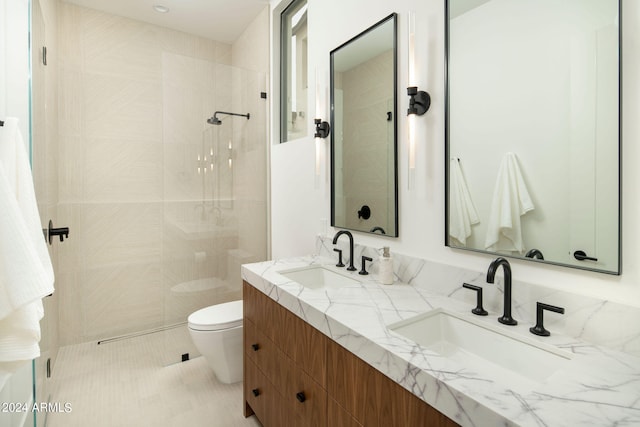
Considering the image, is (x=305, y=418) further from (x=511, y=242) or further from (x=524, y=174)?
(x=524, y=174)

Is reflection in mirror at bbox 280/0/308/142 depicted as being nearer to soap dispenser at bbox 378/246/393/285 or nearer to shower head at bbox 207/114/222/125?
shower head at bbox 207/114/222/125

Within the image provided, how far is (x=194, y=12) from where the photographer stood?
274cm

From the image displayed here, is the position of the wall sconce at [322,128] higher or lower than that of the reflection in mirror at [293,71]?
lower

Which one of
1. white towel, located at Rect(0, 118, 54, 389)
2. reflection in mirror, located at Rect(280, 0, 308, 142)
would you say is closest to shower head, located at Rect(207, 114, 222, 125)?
reflection in mirror, located at Rect(280, 0, 308, 142)

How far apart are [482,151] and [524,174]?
178 millimetres

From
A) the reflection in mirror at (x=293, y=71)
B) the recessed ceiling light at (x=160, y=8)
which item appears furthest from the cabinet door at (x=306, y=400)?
the recessed ceiling light at (x=160, y=8)

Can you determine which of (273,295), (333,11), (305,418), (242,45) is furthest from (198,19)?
(305,418)

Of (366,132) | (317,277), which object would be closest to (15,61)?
(366,132)

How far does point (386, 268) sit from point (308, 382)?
1.94 feet

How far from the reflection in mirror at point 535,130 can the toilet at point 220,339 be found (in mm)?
1447

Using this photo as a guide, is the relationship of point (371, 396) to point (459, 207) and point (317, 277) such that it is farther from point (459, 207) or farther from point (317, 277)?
point (317, 277)

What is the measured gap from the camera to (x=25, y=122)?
4.26ft

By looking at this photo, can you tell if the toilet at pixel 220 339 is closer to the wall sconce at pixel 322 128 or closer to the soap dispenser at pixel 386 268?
the soap dispenser at pixel 386 268

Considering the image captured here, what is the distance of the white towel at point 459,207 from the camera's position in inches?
50.5
